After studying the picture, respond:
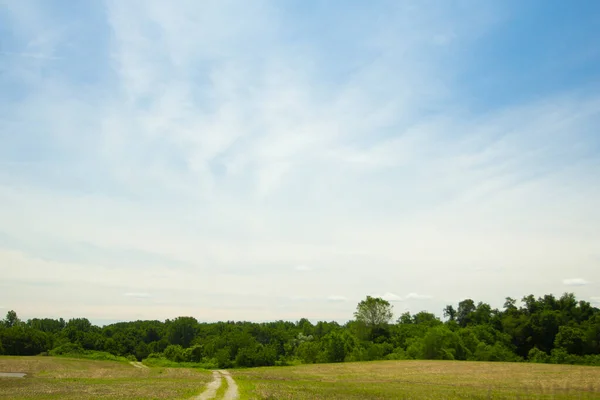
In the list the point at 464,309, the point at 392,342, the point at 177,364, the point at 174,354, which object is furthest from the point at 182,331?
the point at 464,309

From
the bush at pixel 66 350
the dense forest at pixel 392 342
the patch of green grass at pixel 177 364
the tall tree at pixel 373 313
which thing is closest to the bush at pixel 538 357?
the dense forest at pixel 392 342

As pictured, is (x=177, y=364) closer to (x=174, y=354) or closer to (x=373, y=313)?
(x=174, y=354)

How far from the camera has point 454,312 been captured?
180m

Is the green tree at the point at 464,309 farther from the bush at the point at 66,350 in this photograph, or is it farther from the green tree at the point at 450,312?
the bush at the point at 66,350

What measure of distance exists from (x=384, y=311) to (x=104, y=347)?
315 feet

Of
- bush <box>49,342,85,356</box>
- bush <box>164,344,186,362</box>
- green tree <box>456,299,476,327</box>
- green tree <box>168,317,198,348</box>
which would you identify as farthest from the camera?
green tree <box>168,317,198,348</box>

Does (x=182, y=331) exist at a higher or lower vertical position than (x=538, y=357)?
higher

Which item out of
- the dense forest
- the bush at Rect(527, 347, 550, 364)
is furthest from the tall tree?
the bush at Rect(527, 347, 550, 364)

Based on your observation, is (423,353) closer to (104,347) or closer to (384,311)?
(384,311)

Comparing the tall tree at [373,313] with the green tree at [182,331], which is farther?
the green tree at [182,331]

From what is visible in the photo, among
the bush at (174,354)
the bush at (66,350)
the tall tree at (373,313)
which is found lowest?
the bush at (174,354)

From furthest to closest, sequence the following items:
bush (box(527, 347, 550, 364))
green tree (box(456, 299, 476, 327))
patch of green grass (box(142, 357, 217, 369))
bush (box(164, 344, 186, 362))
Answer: green tree (box(456, 299, 476, 327)), bush (box(164, 344, 186, 362)), patch of green grass (box(142, 357, 217, 369)), bush (box(527, 347, 550, 364))

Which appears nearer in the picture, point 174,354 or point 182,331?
point 174,354

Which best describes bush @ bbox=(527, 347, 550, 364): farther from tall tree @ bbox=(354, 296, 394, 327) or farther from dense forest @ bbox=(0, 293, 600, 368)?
tall tree @ bbox=(354, 296, 394, 327)
